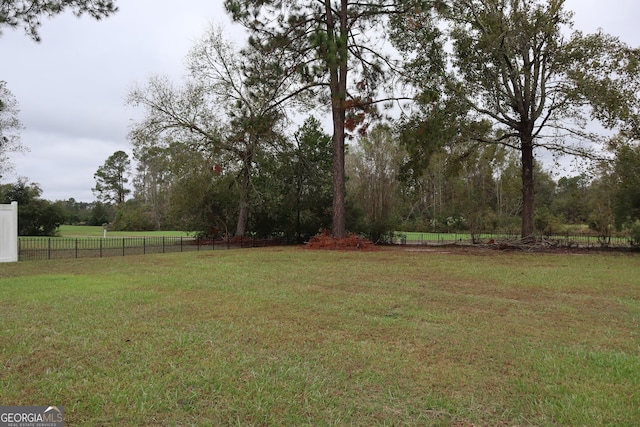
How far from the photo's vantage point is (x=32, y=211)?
28562 mm

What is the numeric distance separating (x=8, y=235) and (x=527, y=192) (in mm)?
20255

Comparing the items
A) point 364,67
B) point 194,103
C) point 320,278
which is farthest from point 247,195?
point 320,278

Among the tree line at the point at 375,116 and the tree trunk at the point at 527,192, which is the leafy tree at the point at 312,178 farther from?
the tree trunk at the point at 527,192

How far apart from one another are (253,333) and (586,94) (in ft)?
54.1

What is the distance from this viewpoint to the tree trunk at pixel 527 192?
1833 cm

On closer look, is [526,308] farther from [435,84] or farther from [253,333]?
[435,84]

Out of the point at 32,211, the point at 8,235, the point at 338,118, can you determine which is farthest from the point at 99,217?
the point at 338,118

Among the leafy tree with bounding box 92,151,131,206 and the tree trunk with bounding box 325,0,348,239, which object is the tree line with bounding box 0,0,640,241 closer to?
the tree trunk with bounding box 325,0,348,239

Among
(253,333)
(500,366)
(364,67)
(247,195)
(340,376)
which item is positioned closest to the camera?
(340,376)

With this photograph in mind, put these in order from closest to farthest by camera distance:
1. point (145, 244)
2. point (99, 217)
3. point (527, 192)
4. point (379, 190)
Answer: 1. point (527, 192)
2. point (145, 244)
3. point (379, 190)
4. point (99, 217)

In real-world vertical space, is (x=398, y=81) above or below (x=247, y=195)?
above

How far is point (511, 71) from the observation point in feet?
58.1

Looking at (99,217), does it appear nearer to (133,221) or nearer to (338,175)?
(133,221)

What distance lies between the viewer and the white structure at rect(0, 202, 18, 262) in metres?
12.5
